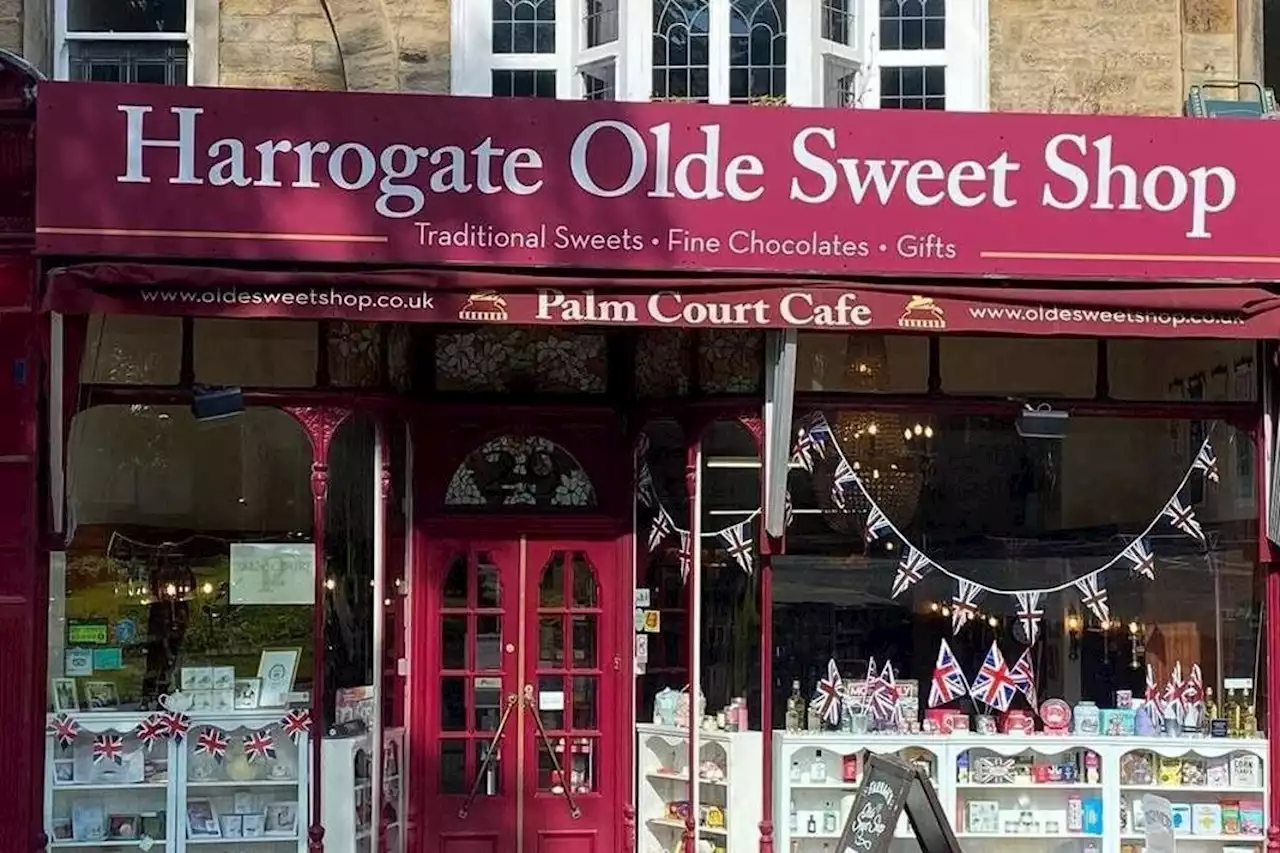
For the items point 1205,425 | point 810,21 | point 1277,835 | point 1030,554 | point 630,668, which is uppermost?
point 810,21

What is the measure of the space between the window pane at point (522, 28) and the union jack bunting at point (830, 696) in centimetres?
392

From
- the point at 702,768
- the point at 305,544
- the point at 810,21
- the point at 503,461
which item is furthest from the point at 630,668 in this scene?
the point at 810,21

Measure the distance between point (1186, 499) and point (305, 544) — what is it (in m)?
4.76

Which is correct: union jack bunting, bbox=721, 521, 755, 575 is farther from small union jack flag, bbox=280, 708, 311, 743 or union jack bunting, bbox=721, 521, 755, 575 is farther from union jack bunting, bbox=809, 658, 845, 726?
small union jack flag, bbox=280, 708, 311, 743

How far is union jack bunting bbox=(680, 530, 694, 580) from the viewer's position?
29.0 feet

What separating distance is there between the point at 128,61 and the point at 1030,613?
20.0 ft

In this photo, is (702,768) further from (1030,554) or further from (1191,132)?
(1191,132)

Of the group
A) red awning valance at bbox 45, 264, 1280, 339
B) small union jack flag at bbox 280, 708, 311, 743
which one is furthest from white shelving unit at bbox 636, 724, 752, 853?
red awning valance at bbox 45, 264, 1280, 339

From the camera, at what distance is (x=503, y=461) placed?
9273 mm

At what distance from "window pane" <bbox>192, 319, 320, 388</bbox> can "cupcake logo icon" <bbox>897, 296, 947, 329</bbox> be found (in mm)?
3095

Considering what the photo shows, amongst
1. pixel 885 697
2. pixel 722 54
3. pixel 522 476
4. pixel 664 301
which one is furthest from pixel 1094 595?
pixel 722 54

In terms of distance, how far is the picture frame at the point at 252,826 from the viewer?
8.41m

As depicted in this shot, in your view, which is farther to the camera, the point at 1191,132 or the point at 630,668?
the point at 630,668

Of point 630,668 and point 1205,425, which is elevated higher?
point 1205,425
